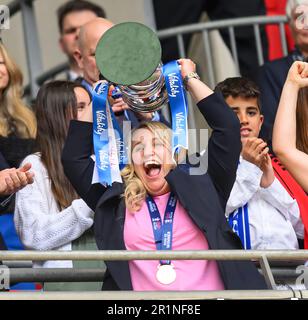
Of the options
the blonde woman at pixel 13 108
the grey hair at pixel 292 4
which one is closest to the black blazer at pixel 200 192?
the blonde woman at pixel 13 108

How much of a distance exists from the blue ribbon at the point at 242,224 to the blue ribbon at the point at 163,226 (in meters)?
0.47

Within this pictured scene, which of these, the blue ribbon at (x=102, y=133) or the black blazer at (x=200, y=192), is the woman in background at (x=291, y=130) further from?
the blue ribbon at (x=102, y=133)

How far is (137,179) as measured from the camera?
600cm

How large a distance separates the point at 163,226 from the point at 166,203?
6.7 inches

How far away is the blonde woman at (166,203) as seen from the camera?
568 cm

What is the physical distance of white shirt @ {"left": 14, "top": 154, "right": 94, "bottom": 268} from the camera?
20.7ft

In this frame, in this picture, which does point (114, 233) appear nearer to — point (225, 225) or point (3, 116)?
point (225, 225)

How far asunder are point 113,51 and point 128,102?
0.37m

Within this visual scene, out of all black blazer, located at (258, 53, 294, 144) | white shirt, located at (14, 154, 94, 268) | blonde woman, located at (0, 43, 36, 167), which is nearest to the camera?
white shirt, located at (14, 154, 94, 268)

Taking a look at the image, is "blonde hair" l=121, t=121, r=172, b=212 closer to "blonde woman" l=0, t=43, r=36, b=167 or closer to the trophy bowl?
the trophy bowl

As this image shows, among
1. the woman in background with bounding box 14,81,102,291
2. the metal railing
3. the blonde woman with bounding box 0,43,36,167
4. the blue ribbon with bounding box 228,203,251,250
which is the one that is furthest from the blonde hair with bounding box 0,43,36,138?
the metal railing

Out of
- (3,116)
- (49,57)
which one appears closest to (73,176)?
(3,116)

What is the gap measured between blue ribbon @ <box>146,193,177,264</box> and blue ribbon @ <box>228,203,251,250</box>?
0.47 meters
